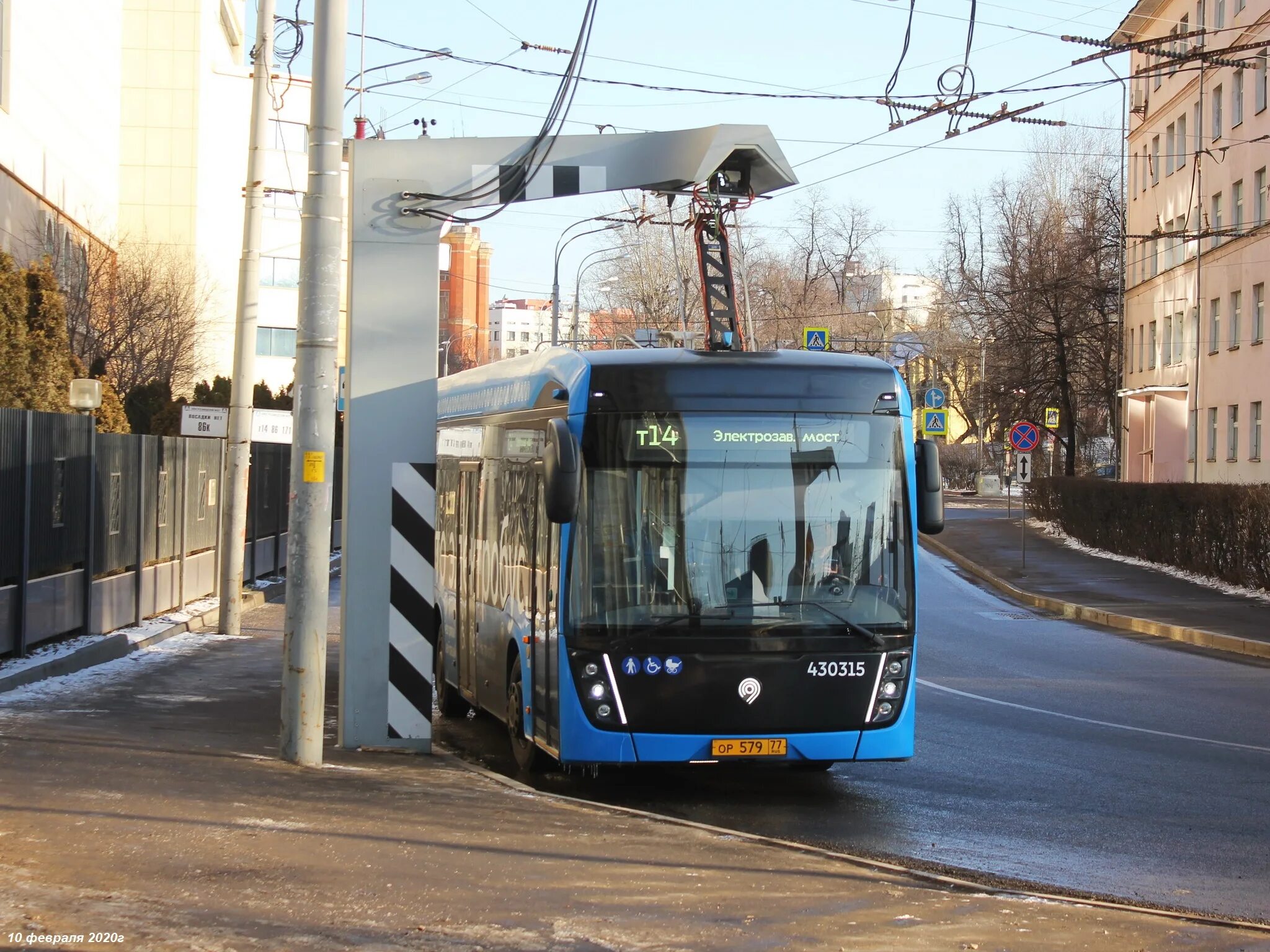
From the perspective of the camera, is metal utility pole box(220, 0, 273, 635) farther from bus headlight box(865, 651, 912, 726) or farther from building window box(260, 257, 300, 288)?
building window box(260, 257, 300, 288)

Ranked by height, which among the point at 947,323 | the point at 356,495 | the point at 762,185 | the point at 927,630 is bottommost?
the point at 927,630

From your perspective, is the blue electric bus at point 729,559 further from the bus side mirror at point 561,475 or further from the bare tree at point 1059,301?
the bare tree at point 1059,301

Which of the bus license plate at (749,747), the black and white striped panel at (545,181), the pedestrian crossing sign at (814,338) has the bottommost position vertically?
the bus license plate at (749,747)

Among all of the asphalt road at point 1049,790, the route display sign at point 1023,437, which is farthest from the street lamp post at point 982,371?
the asphalt road at point 1049,790

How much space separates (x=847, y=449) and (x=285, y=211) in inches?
2710

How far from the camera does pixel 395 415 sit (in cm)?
1066

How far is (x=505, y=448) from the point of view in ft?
37.6

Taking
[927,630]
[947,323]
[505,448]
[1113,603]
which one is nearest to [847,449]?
[505,448]

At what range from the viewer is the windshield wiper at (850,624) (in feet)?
31.0

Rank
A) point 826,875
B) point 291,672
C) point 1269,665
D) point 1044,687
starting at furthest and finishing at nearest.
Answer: point 1269,665 < point 1044,687 < point 291,672 < point 826,875

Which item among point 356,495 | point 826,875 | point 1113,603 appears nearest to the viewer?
point 826,875

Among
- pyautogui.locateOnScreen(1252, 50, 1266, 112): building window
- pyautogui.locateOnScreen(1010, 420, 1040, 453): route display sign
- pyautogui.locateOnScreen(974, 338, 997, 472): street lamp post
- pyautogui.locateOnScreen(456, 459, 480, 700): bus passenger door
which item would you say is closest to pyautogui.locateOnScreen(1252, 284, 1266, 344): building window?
pyautogui.locateOnScreen(1252, 50, 1266, 112): building window

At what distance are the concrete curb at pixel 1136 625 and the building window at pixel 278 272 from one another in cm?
4994

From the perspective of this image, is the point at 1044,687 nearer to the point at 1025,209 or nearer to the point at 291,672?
the point at 291,672
